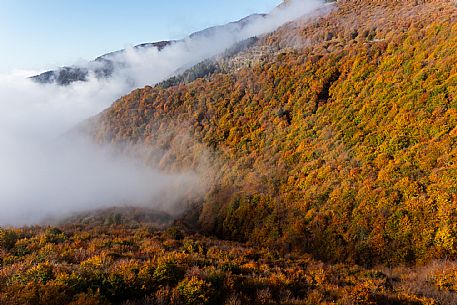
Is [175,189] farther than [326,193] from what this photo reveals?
Yes

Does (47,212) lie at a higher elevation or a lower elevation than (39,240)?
lower

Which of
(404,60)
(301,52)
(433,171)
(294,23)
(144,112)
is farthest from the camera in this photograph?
(294,23)

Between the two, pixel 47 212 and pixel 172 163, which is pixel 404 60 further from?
pixel 47 212

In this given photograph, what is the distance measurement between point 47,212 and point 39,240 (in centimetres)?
2818

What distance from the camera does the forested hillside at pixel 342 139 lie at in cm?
1909

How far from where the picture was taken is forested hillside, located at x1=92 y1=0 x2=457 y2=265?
19094 mm

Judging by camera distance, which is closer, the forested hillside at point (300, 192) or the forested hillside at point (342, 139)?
the forested hillside at point (300, 192)

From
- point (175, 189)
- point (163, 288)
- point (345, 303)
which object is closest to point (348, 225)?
point (345, 303)

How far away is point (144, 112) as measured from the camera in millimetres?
56688

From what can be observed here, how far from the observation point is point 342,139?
27500 mm

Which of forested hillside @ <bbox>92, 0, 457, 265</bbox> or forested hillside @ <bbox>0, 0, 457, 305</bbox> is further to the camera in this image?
forested hillside @ <bbox>92, 0, 457, 265</bbox>

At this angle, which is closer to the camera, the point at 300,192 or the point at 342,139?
the point at 300,192

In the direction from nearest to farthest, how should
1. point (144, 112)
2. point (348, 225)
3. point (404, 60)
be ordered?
point (348, 225)
point (404, 60)
point (144, 112)

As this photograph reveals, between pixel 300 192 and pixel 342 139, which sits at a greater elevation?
pixel 342 139
